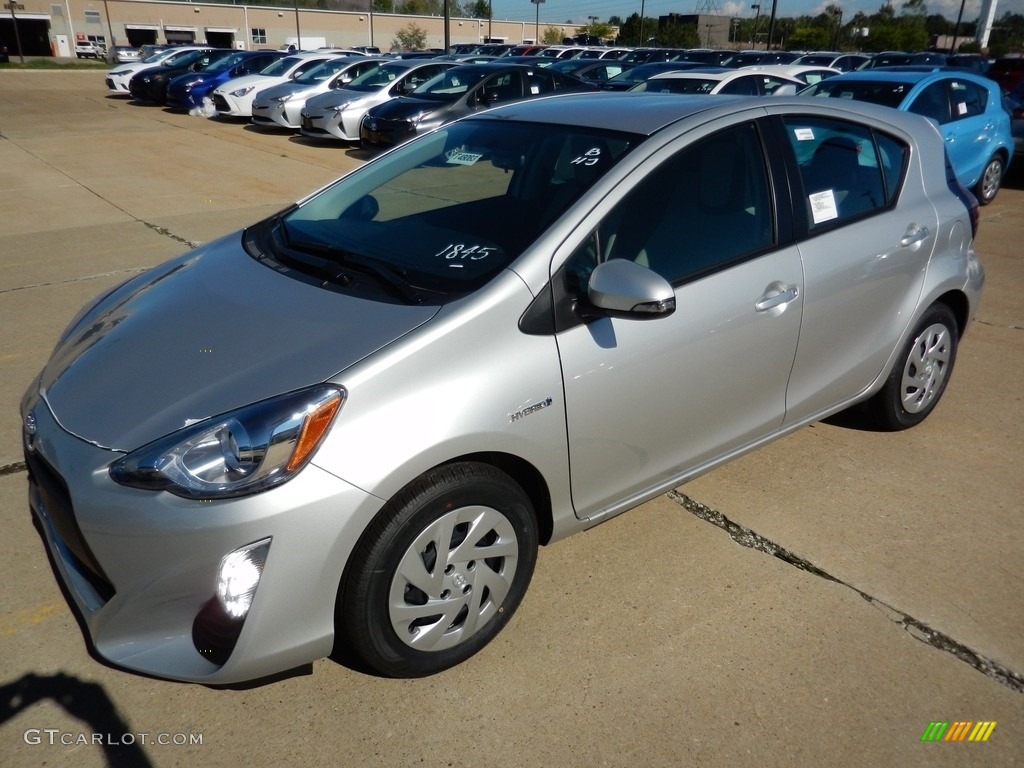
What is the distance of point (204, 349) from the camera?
258 centimetres

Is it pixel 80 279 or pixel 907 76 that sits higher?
pixel 907 76

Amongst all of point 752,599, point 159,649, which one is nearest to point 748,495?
point 752,599

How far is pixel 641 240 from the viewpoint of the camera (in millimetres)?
2912

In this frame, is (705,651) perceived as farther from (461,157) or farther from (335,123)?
(335,123)

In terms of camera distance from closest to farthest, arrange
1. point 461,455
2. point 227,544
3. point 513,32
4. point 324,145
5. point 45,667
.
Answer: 1. point 227,544
2. point 461,455
3. point 45,667
4. point 324,145
5. point 513,32

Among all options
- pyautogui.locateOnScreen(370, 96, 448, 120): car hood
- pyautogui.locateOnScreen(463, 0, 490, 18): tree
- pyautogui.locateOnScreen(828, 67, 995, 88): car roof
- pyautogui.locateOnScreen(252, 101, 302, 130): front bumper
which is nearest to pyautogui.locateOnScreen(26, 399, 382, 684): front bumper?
pyautogui.locateOnScreen(828, 67, 995, 88): car roof

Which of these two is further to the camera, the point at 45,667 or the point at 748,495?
the point at 748,495

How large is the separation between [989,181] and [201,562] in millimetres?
11042

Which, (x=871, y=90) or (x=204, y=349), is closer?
(x=204, y=349)

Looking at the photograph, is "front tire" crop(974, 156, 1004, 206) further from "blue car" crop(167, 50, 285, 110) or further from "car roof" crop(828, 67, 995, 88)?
"blue car" crop(167, 50, 285, 110)

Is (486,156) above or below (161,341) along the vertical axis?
above

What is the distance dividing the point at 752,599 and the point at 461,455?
4.29 feet

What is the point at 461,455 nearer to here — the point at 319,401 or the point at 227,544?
the point at 319,401

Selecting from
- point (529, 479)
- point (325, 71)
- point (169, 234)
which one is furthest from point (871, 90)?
point (325, 71)
